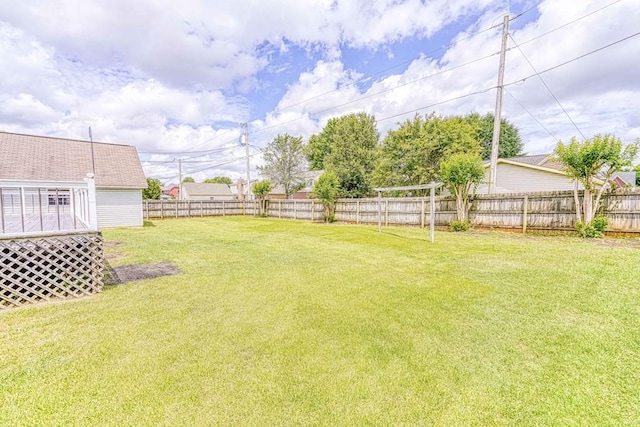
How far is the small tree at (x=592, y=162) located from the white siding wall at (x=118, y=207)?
1963 cm

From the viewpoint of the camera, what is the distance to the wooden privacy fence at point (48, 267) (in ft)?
12.6

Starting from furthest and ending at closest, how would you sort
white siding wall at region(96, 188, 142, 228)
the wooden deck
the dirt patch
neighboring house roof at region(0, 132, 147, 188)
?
white siding wall at region(96, 188, 142, 228), neighboring house roof at region(0, 132, 147, 188), the dirt patch, the wooden deck

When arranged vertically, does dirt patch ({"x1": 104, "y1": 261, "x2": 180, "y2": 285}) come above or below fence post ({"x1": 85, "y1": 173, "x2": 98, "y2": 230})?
below

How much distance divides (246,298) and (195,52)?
13.5 meters

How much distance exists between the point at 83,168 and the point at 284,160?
47.2 feet

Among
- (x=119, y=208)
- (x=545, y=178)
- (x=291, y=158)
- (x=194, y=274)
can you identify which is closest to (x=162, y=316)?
(x=194, y=274)

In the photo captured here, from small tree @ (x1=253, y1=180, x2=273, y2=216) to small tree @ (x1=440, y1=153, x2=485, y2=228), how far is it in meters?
14.3

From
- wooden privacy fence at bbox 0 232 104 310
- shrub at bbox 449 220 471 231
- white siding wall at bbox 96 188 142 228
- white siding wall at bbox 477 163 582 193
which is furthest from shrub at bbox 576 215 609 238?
white siding wall at bbox 96 188 142 228

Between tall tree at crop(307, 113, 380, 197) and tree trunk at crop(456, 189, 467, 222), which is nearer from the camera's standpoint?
tree trunk at crop(456, 189, 467, 222)

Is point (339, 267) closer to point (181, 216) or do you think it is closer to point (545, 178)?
point (545, 178)

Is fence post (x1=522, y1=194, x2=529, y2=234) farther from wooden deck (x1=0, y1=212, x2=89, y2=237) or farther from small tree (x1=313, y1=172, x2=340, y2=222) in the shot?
wooden deck (x1=0, y1=212, x2=89, y2=237)

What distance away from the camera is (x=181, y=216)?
21.0m

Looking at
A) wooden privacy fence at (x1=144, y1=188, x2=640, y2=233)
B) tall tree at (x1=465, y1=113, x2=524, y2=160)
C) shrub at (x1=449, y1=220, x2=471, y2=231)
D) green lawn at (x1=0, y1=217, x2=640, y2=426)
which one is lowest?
green lawn at (x1=0, y1=217, x2=640, y2=426)

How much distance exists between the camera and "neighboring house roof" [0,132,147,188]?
13.2 m
